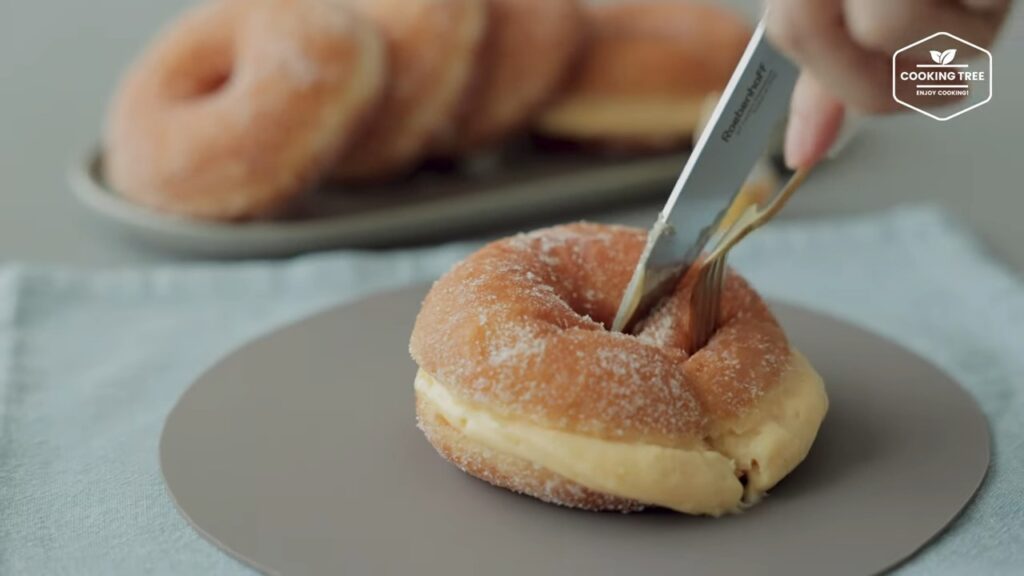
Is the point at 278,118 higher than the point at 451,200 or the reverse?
higher

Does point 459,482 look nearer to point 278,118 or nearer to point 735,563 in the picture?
point 735,563

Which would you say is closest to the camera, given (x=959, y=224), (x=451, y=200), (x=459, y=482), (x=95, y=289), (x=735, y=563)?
(x=735, y=563)

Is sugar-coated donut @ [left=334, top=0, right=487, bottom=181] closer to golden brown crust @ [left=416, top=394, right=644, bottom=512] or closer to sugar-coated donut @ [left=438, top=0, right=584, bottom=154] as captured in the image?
sugar-coated donut @ [left=438, top=0, right=584, bottom=154]

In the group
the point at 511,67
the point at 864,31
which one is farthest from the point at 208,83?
the point at 864,31

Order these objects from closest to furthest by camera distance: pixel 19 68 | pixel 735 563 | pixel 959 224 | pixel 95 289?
1. pixel 735 563
2. pixel 95 289
3. pixel 959 224
4. pixel 19 68

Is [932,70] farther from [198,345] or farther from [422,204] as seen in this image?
[422,204]

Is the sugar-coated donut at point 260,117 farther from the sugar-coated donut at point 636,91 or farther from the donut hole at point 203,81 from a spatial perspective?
the sugar-coated donut at point 636,91

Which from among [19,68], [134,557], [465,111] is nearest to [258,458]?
[134,557]
